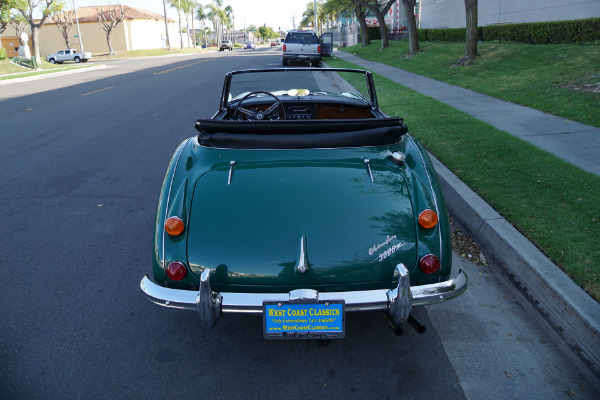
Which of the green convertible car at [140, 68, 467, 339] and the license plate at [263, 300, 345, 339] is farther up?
the green convertible car at [140, 68, 467, 339]

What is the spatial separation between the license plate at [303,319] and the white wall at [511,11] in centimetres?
1873

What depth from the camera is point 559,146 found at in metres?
6.11

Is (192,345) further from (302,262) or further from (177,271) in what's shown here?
(302,262)

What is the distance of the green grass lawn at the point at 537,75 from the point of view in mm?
8688

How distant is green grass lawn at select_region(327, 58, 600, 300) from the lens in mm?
3330

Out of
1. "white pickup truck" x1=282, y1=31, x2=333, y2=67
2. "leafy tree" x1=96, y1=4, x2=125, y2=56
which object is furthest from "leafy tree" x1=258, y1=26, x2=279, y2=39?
"white pickup truck" x1=282, y1=31, x2=333, y2=67

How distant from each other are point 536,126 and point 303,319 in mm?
6574

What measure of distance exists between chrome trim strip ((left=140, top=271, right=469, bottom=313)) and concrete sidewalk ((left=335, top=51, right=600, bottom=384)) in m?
0.77

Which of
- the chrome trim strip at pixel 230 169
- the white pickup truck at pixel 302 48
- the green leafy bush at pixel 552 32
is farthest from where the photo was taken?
the white pickup truck at pixel 302 48

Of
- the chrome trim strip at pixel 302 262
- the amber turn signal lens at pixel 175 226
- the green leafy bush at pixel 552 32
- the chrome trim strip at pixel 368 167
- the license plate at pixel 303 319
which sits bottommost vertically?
the license plate at pixel 303 319

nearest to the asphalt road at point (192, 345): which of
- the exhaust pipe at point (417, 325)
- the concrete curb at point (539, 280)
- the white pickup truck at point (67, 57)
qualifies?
the concrete curb at point (539, 280)

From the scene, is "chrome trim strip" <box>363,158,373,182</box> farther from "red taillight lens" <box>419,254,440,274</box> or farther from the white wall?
the white wall

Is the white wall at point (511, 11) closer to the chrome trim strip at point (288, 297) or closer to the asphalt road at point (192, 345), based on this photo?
the asphalt road at point (192, 345)

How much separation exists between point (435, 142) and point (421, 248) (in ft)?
14.0
